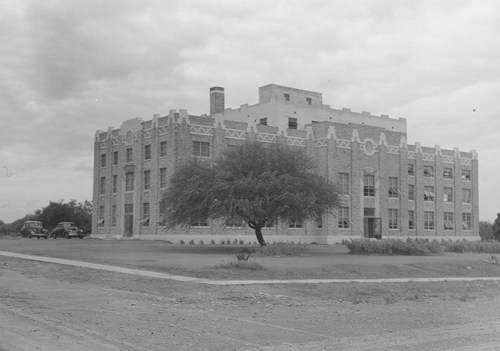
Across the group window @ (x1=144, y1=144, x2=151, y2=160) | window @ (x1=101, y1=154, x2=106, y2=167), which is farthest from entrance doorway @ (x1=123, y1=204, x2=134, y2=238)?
window @ (x1=101, y1=154, x2=106, y2=167)

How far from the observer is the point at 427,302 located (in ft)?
69.4

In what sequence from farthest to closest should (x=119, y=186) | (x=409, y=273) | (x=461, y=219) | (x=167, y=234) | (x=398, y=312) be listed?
1. (x=461, y=219)
2. (x=119, y=186)
3. (x=167, y=234)
4. (x=409, y=273)
5. (x=398, y=312)

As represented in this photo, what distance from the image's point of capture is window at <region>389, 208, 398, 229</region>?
77.4 meters

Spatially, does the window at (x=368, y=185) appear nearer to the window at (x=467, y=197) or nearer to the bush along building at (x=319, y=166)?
the bush along building at (x=319, y=166)

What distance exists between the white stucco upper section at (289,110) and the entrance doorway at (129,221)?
701 inches

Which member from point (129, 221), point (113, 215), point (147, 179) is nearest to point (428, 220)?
point (147, 179)

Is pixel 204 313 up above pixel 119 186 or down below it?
below

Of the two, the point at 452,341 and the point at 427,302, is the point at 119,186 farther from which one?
the point at 452,341

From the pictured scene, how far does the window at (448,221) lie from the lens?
84.0 m

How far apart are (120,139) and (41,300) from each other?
55000 millimetres

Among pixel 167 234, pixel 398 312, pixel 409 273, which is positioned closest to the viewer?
pixel 398 312

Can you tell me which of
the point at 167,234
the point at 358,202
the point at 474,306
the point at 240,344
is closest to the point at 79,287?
the point at 240,344

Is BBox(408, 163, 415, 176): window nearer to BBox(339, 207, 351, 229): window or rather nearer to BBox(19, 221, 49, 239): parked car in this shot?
BBox(339, 207, 351, 229): window

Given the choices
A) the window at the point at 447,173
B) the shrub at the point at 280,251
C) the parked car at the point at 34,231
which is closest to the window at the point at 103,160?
the parked car at the point at 34,231
